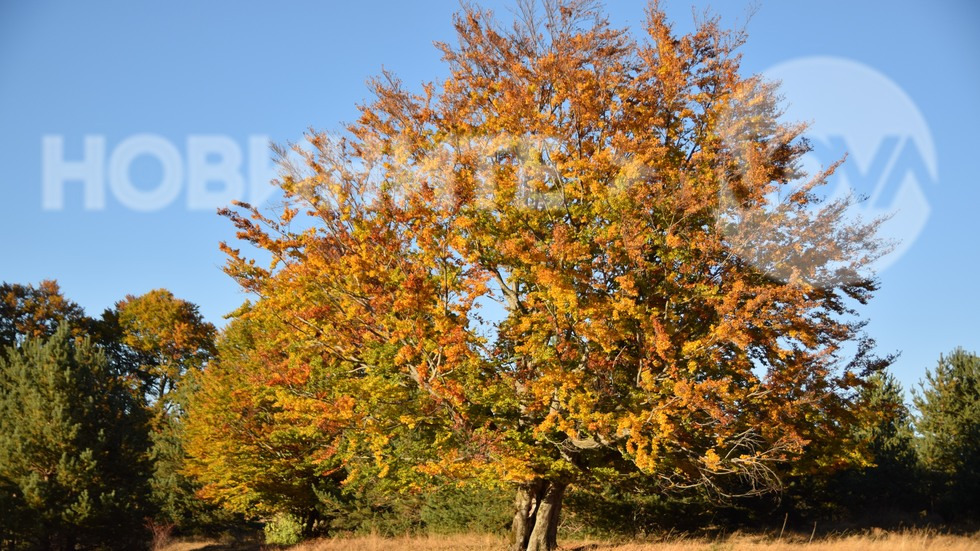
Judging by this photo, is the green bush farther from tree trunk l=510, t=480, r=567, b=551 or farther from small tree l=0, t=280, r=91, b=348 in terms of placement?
small tree l=0, t=280, r=91, b=348

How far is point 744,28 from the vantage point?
590 inches

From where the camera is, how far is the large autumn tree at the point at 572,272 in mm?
12898

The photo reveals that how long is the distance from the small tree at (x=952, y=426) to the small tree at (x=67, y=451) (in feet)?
105

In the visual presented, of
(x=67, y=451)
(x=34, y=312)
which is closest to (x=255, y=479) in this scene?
(x=67, y=451)

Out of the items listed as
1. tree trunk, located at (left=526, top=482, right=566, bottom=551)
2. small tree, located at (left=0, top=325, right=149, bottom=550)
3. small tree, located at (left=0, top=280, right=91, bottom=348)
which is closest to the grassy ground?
tree trunk, located at (left=526, top=482, right=566, bottom=551)

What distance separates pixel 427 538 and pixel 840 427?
46.7ft

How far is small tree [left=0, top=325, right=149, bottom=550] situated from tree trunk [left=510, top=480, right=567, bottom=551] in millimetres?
16126

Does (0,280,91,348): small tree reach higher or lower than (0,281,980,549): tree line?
higher

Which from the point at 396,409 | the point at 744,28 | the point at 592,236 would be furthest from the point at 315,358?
the point at 744,28

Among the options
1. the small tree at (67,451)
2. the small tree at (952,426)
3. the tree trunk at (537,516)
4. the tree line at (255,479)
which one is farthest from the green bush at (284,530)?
the small tree at (952,426)

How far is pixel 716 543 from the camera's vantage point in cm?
1620

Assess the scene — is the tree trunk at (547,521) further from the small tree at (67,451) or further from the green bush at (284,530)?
the small tree at (67,451)

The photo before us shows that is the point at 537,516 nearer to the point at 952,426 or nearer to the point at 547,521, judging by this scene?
the point at 547,521

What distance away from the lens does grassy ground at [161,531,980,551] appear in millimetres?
14250
